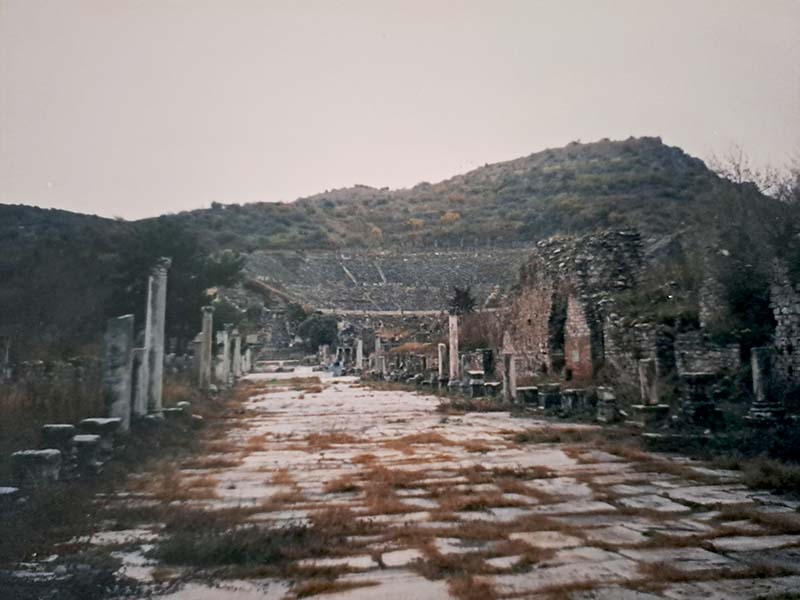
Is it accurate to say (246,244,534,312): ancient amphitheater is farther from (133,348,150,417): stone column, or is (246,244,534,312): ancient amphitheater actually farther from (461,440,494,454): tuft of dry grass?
(133,348,150,417): stone column

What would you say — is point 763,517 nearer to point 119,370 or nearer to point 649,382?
point 649,382

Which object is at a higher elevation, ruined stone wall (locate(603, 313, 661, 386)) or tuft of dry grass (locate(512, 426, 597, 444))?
ruined stone wall (locate(603, 313, 661, 386))

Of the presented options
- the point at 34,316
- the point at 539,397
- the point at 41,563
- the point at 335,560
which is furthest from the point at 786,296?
the point at 34,316

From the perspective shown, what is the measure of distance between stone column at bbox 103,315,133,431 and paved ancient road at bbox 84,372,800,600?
1434mm

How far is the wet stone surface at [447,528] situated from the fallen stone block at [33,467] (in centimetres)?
66

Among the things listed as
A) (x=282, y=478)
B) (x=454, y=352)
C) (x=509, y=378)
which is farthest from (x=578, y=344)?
(x=282, y=478)

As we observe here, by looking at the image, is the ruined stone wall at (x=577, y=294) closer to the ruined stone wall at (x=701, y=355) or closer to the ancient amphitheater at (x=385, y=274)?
the ruined stone wall at (x=701, y=355)

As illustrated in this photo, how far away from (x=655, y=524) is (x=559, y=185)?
324 feet

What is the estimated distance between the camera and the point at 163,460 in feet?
30.7

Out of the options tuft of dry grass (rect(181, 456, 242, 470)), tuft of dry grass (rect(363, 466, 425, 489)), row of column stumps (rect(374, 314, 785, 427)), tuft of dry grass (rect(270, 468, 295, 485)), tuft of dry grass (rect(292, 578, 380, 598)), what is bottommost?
tuft of dry grass (rect(292, 578, 380, 598))

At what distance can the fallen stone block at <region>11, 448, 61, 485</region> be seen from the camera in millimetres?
6529

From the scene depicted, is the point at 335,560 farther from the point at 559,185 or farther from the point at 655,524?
the point at 559,185

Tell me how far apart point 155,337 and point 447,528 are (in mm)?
9284

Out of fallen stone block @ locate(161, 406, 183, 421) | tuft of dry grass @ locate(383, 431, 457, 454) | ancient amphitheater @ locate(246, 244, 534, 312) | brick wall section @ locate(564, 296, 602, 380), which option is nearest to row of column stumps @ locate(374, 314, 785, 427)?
brick wall section @ locate(564, 296, 602, 380)
